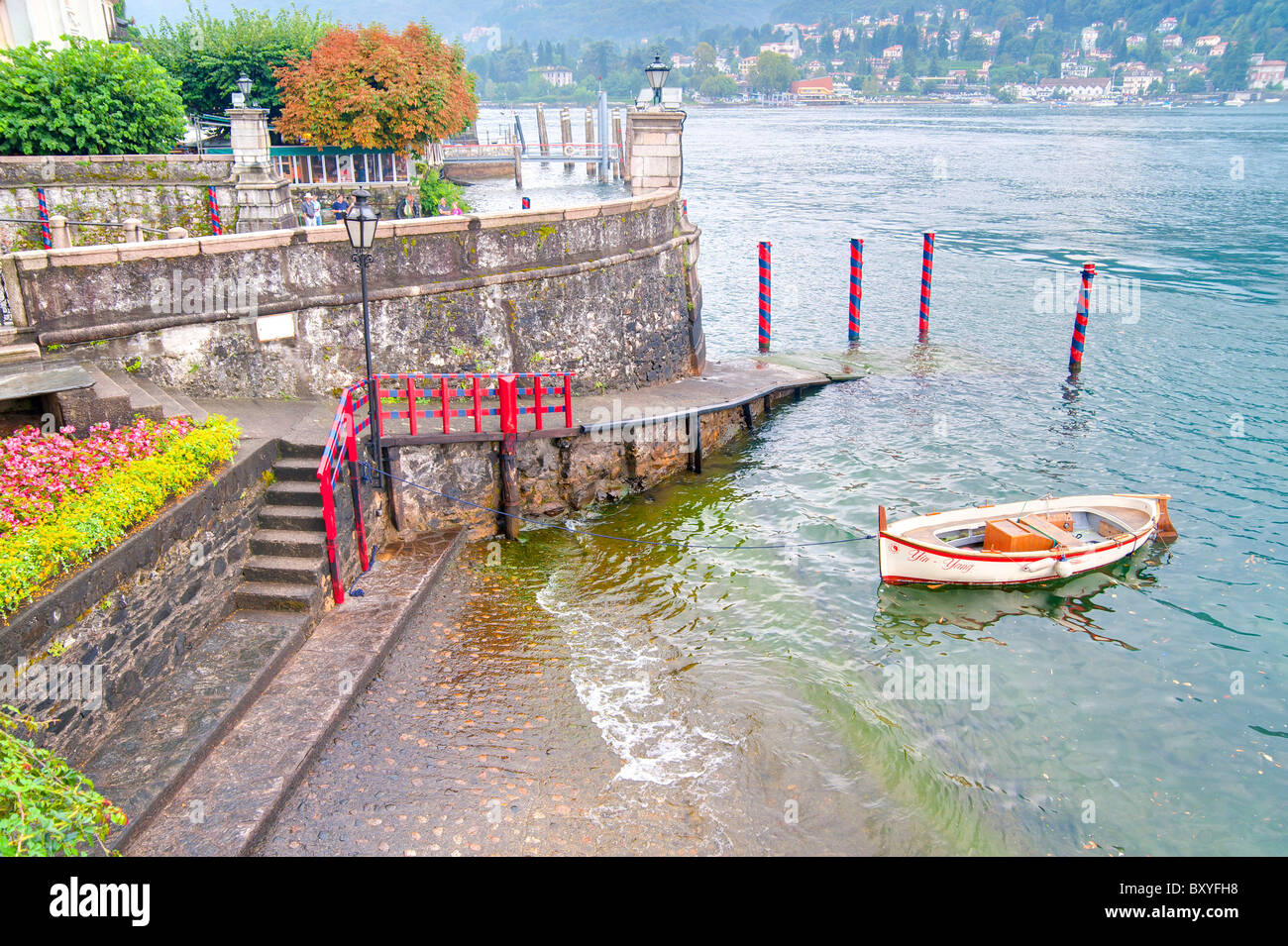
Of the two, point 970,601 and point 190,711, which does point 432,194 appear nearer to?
point 970,601

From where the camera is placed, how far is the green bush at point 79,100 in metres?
18.6

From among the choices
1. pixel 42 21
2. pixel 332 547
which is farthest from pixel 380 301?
pixel 42 21

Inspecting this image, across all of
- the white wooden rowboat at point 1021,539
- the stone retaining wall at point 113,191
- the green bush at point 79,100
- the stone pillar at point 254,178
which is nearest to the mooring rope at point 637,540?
the white wooden rowboat at point 1021,539

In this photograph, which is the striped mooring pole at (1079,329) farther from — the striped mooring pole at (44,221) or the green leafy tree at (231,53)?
the green leafy tree at (231,53)

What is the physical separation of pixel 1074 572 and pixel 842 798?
21.8 ft

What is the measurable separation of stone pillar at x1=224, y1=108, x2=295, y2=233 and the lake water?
11.4m

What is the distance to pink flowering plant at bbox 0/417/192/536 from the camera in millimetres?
8211

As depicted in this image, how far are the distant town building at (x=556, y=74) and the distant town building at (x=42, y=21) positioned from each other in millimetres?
159755

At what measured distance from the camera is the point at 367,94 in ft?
77.3

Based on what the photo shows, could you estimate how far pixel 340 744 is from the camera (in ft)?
29.3

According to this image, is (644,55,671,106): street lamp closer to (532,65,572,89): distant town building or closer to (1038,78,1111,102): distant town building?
(1038,78,1111,102): distant town building

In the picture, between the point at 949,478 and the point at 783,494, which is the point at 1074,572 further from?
the point at 783,494

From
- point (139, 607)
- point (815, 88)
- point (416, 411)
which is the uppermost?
point (815, 88)

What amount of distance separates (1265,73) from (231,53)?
147373 millimetres
